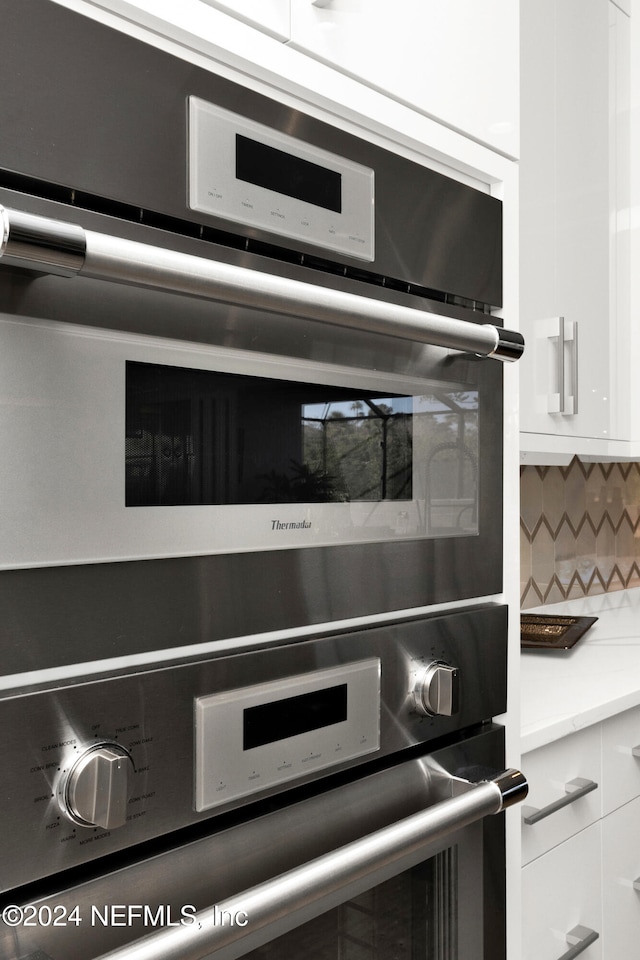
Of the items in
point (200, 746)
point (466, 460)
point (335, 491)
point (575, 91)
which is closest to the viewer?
point (200, 746)

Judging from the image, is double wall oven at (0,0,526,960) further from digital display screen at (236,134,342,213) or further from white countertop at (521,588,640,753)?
white countertop at (521,588,640,753)

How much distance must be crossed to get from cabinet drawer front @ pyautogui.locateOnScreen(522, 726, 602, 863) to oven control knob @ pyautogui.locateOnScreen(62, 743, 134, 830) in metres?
0.73

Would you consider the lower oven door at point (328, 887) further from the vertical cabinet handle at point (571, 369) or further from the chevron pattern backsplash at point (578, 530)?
the chevron pattern backsplash at point (578, 530)

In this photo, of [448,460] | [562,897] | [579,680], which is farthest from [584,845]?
[448,460]

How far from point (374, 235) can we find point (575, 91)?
1.10 m

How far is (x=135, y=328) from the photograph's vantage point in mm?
589

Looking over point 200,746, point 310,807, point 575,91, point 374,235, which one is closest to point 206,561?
point 200,746

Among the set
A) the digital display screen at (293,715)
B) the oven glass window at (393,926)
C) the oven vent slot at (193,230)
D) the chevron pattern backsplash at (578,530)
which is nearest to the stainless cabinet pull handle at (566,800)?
the oven glass window at (393,926)

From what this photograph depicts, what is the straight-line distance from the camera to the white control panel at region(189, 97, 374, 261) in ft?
2.08

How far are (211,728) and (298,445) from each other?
0.84 feet

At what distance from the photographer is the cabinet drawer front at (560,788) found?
3.63 ft

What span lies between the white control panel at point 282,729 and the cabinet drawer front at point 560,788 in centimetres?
45

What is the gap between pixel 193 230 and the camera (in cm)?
64

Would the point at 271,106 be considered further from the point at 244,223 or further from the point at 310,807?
the point at 310,807
